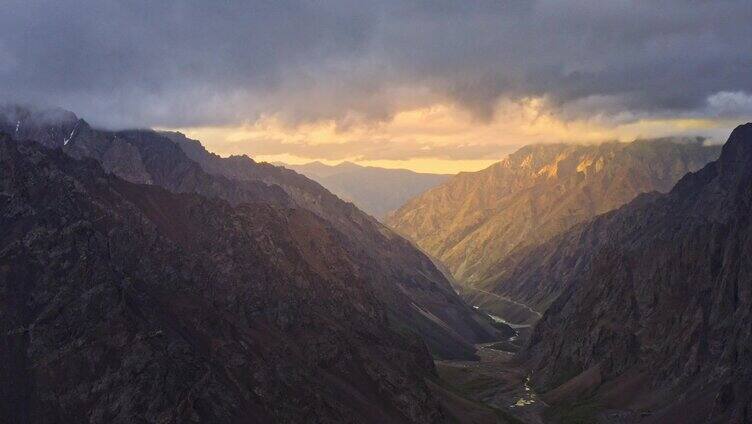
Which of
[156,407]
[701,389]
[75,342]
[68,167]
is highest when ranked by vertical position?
[68,167]

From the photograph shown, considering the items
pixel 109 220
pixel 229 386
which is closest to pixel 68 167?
pixel 109 220

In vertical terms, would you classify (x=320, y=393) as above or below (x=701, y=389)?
above

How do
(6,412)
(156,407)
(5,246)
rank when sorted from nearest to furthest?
1. (6,412)
2. (156,407)
3. (5,246)

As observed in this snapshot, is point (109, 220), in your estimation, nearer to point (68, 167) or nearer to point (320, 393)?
point (68, 167)

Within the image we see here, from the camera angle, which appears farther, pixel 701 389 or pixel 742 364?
pixel 701 389

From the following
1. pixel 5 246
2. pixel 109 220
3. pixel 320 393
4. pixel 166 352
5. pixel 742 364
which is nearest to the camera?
pixel 166 352

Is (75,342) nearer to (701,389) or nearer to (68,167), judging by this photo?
(68,167)
